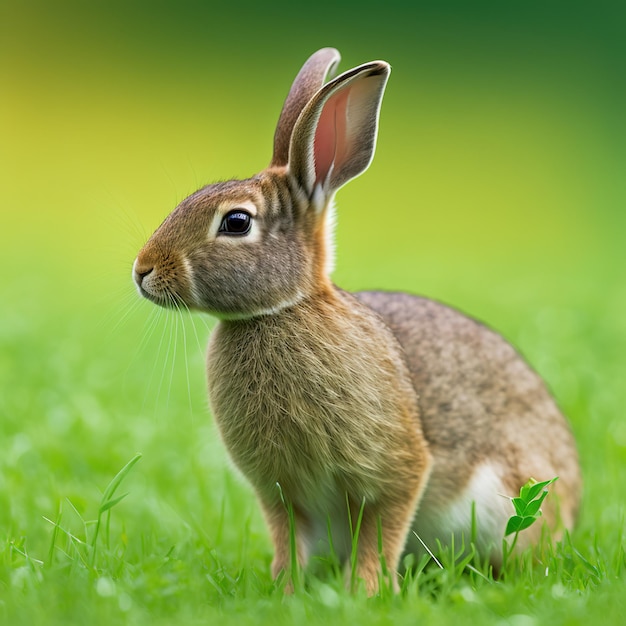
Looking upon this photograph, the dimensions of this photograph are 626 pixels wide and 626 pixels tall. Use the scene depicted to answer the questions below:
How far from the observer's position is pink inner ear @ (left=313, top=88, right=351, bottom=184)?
14.9 feet

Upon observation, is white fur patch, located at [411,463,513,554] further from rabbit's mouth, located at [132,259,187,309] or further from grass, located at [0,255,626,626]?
rabbit's mouth, located at [132,259,187,309]

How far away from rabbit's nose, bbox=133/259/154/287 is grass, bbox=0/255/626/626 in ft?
0.82

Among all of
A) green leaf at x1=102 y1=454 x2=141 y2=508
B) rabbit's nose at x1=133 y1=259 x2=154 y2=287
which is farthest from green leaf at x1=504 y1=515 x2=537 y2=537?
rabbit's nose at x1=133 y1=259 x2=154 y2=287

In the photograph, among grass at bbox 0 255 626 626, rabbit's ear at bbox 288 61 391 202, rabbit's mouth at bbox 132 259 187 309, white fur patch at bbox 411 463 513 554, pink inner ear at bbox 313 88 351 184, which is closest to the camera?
grass at bbox 0 255 626 626

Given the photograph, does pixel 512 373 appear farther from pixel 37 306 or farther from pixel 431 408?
pixel 37 306

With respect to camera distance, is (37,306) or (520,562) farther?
(37,306)

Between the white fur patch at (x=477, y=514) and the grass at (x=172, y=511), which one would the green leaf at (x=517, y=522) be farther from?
the white fur patch at (x=477, y=514)

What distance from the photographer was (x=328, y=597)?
3.66 metres

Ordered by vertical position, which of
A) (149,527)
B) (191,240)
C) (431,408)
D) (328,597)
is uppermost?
(191,240)

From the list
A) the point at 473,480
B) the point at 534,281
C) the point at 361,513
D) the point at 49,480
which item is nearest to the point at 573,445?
the point at 473,480

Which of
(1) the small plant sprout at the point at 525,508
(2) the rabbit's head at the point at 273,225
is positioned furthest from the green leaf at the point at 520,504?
(2) the rabbit's head at the point at 273,225

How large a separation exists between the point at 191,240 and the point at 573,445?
239cm

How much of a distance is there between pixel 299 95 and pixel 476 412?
169 cm

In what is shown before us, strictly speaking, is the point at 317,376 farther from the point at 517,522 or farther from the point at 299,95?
the point at 299,95
